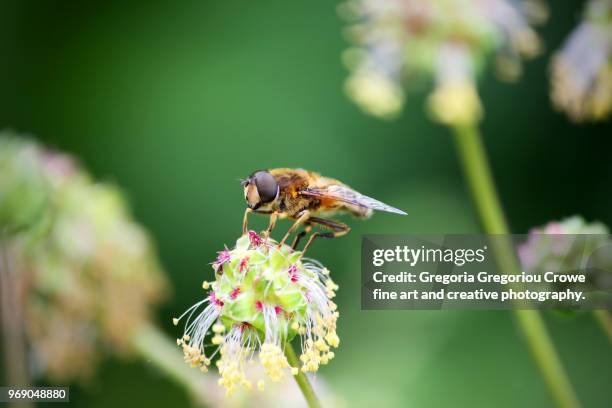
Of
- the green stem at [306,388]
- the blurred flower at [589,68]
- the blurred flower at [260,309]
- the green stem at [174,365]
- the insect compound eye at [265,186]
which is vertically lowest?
the green stem at [306,388]

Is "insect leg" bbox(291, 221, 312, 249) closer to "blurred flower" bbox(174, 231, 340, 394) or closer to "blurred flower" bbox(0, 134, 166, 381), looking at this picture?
Result: "blurred flower" bbox(174, 231, 340, 394)

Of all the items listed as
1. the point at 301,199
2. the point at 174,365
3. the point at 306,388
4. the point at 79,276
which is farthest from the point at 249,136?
the point at 306,388

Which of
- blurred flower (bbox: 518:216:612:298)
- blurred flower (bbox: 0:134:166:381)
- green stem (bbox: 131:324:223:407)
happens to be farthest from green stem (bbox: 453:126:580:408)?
blurred flower (bbox: 0:134:166:381)

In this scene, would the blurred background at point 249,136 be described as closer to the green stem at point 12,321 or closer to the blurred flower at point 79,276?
the blurred flower at point 79,276

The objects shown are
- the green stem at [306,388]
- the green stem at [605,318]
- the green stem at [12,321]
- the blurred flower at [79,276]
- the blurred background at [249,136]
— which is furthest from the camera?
the blurred background at [249,136]

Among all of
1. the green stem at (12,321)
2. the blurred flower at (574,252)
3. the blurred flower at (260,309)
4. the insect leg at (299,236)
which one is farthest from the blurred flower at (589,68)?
the green stem at (12,321)

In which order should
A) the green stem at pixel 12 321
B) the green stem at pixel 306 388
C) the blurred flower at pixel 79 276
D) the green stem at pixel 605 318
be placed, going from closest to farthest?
the green stem at pixel 306 388
the green stem at pixel 605 318
the green stem at pixel 12 321
the blurred flower at pixel 79 276

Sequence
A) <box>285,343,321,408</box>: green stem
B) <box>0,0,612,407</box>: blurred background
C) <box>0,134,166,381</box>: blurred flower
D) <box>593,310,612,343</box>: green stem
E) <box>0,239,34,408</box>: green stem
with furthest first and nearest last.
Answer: <box>0,0,612,407</box>: blurred background
<box>0,134,166,381</box>: blurred flower
<box>0,239,34,408</box>: green stem
<box>593,310,612,343</box>: green stem
<box>285,343,321,408</box>: green stem
